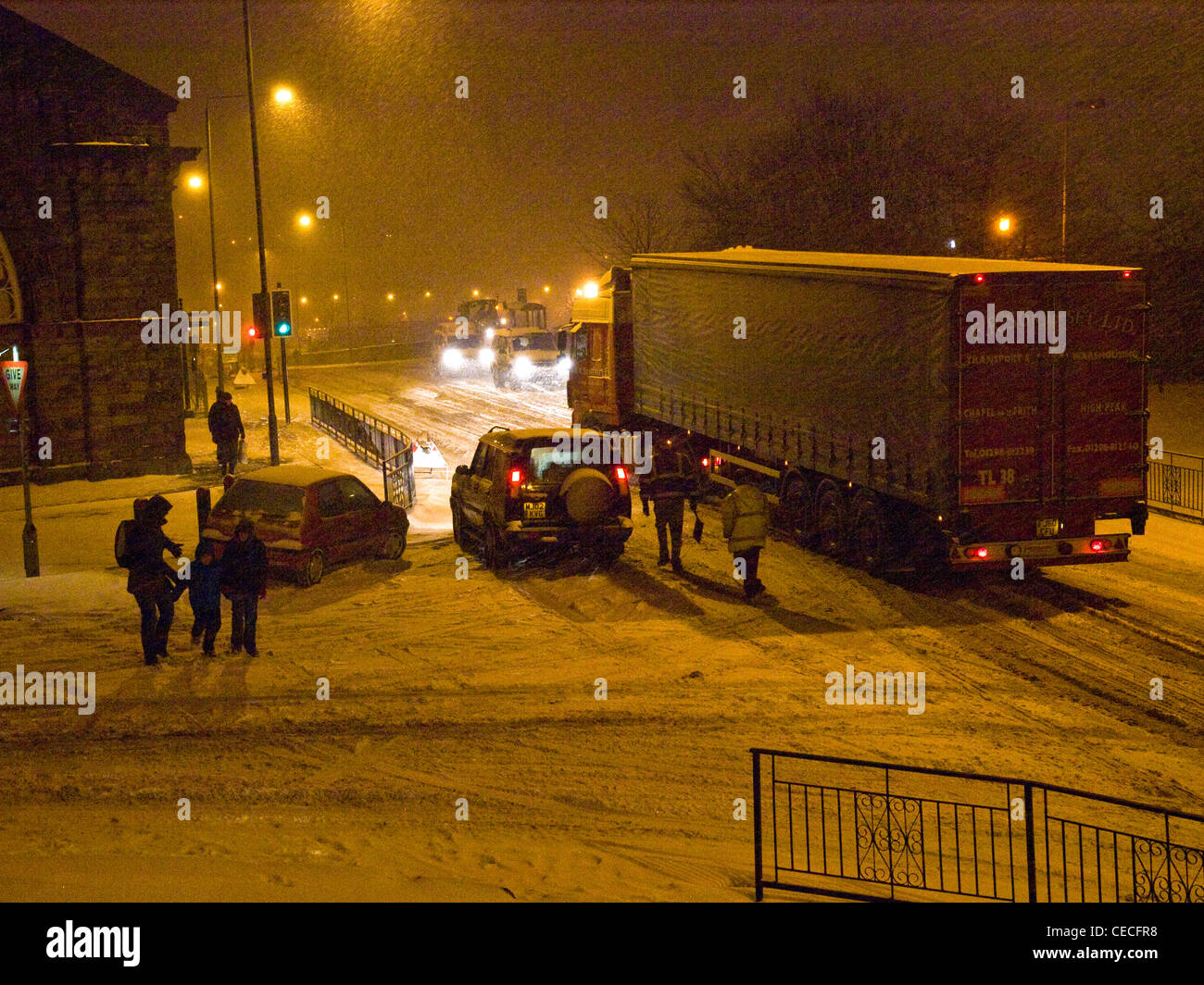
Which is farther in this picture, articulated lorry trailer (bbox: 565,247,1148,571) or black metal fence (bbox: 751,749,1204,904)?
articulated lorry trailer (bbox: 565,247,1148,571)

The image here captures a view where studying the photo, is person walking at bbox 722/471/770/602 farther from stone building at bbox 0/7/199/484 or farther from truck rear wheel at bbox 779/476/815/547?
stone building at bbox 0/7/199/484

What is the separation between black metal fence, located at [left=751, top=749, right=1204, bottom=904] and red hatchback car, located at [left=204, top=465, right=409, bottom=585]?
8312mm

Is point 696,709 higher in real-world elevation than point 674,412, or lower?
lower

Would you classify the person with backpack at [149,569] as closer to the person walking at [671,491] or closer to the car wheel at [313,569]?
the car wheel at [313,569]

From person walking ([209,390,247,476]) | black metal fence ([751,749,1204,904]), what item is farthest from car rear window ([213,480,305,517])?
black metal fence ([751,749,1204,904])

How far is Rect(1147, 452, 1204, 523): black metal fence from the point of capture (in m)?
21.2

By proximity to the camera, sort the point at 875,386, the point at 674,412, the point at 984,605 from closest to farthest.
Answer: the point at 984,605, the point at 875,386, the point at 674,412

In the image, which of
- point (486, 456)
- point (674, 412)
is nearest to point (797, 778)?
point (486, 456)

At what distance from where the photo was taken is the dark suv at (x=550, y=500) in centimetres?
1656

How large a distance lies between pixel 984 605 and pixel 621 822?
25.4 feet

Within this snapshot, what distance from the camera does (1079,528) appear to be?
15.1m

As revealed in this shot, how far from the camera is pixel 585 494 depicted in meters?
16.5

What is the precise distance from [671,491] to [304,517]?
4715 millimetres
